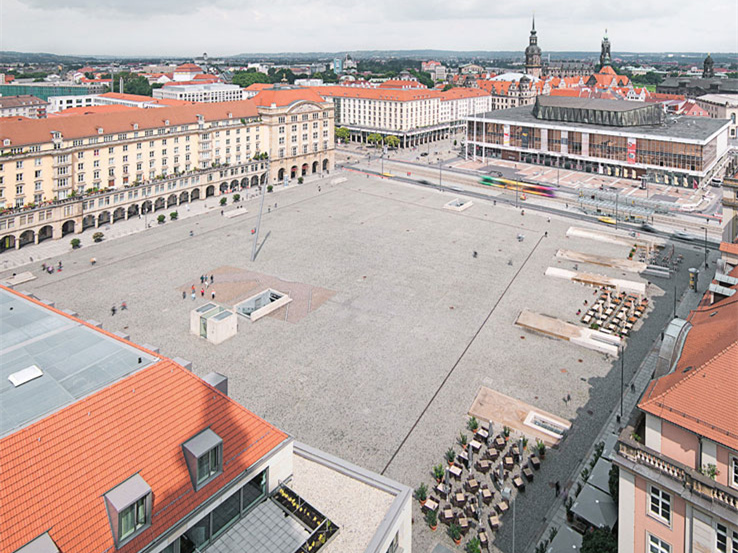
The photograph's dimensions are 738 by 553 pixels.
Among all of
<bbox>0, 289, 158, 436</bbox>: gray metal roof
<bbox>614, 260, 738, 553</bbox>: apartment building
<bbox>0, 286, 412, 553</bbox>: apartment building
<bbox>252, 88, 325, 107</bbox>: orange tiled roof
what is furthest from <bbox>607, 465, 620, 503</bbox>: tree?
<bbox>252, 88, 325, 107</bbox>: orange tiled roof

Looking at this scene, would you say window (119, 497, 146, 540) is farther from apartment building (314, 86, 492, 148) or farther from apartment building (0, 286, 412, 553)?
apartment building (314, 86, 492, 148)

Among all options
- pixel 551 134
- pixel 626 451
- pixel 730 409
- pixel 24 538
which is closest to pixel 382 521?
pixel 626 451

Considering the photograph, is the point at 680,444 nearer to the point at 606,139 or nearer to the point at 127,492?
the point at 127,492

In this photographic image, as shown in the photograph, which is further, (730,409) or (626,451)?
(626,451)

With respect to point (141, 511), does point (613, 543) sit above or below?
below

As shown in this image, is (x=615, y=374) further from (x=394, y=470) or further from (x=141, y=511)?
(x=141, y=511)

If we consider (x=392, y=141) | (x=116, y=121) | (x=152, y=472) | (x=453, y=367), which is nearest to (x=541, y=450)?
(x=453, y=367)

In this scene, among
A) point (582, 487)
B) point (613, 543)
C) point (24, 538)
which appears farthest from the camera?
point (582, 487)
